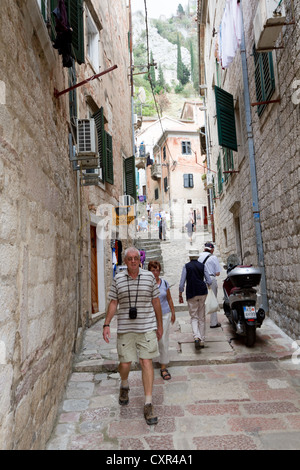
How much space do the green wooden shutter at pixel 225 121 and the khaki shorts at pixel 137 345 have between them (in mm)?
6133

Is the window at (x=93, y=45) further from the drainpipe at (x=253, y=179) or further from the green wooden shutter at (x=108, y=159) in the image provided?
the drainpipe at (x=253, y=179)

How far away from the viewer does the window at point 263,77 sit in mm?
5578

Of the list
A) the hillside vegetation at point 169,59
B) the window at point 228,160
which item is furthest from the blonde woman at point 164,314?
the hillside vegetation at point 169,59

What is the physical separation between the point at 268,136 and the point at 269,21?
202 centimetres

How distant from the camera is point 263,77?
19.8 feet

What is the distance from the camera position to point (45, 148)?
3467mm

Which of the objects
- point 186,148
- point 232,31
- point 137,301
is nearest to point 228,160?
point 232,31

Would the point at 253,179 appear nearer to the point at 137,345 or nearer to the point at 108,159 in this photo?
the point at 108,159

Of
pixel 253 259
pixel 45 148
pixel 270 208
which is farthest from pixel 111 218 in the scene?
pixel 45 148

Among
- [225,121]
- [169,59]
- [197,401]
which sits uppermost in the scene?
[169,59]

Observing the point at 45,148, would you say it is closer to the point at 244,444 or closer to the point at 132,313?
the point at 132,313

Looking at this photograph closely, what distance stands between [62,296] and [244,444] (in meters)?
2.56

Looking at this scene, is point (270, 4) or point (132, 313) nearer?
point (132, 313)
